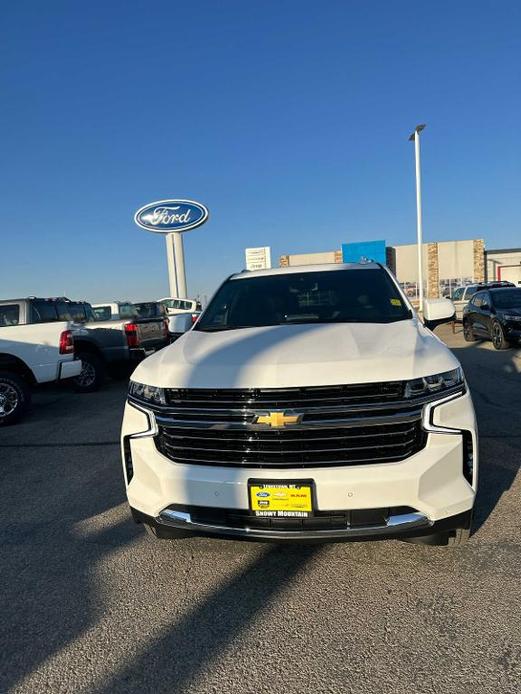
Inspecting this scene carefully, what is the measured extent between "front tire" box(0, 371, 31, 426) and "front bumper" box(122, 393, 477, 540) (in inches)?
217

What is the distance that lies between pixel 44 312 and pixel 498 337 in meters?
10.5

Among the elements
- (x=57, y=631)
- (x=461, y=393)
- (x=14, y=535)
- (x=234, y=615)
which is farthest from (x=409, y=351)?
(x=14, y=535)

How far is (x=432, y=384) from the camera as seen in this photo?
240 cm

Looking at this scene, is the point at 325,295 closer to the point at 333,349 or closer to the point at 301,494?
the point at 333,349

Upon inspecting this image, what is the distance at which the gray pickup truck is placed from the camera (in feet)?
31.4

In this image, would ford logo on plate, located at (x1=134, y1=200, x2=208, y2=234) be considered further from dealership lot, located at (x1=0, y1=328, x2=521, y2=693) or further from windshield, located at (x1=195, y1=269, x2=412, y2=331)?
dealership lot, located at (x1=0, y1=328, x2=521, y2=693)

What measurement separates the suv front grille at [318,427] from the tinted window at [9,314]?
6837mm

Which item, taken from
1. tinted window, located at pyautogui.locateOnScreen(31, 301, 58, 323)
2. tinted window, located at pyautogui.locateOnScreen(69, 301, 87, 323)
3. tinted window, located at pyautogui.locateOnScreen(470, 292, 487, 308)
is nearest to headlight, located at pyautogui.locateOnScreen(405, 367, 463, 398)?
tinted window, located at pyautogui.locateOnScreen(31, 301, 58, 323)

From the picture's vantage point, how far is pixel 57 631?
2.36 meters

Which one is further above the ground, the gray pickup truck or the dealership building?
the dealership building

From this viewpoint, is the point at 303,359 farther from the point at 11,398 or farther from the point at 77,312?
the point at 77,312

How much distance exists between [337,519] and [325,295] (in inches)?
82.8

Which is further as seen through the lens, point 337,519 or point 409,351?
point 409,351

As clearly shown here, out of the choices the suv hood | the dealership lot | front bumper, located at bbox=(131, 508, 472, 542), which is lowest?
the dealership lot
